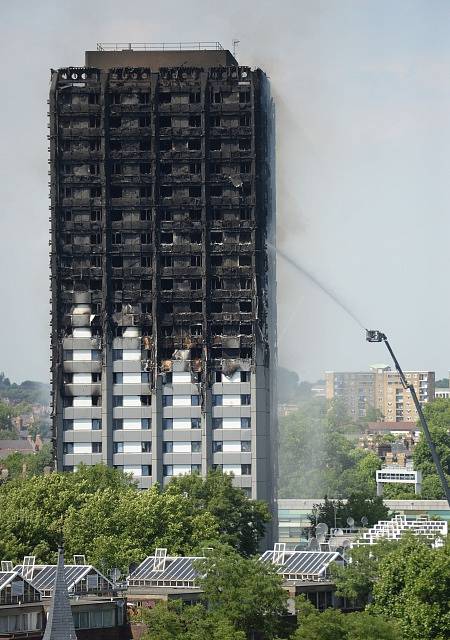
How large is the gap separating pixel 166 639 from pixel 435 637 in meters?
23.8

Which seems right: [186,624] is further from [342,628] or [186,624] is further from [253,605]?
[342,628]

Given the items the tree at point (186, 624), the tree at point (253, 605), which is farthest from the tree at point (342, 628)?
the tree at point (186, 624)

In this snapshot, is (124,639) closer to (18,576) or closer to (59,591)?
(18,576)

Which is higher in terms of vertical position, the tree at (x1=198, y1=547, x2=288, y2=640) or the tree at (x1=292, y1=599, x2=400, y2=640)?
the tree at (x1=198, y1=547, x2=288, y2=640)

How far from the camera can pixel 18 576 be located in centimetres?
19488

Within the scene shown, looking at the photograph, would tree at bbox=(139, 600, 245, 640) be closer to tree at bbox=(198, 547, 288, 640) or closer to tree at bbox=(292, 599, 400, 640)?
tree at bbox=(198, 547, 288, 640)

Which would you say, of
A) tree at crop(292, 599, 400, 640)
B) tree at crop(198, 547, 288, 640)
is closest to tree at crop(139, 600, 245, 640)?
tree at crop(198, 547, 288, 640)

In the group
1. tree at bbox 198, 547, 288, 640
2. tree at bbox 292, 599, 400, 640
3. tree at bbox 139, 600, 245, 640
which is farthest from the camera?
tree at bbox 198, 547, 288, 640

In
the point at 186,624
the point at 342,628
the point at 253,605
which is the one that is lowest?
the point at 342,628

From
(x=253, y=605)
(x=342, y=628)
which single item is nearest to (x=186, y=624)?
(x=253, y=605)

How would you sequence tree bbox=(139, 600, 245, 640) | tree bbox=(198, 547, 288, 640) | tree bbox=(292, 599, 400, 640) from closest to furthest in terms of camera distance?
tree bbox=(139, 600, 245, 640) < tree bbox=(292, 599, 400, 640) < tree bbox=(198, 547, 288, 640)

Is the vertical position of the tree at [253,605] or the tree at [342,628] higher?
the tree at [253,605]

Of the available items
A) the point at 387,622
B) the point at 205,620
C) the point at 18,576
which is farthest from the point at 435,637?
the point at 18,576

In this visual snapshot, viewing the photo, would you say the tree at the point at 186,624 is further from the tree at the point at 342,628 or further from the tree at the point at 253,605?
the tree at the point at 342,628
